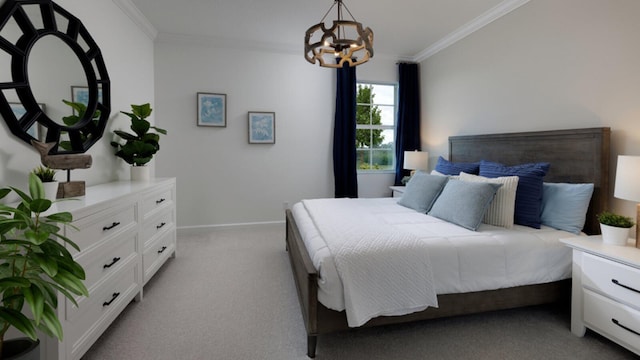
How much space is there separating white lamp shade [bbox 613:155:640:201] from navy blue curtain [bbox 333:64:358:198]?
121 inches

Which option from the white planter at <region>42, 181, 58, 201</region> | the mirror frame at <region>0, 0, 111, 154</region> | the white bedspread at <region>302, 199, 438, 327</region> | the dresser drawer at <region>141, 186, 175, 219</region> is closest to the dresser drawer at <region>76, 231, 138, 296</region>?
the dresser drawer at <region>141, 186, 175, 219</region>

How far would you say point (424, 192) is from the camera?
284 cm

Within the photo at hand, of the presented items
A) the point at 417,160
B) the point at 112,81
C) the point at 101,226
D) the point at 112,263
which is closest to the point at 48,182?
the point at 101,226

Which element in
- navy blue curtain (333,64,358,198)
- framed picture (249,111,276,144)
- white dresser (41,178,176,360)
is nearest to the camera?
white dresser (41,178,176,360)

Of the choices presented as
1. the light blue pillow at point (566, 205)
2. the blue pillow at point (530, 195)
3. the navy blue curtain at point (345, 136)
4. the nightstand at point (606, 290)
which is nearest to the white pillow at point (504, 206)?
the blue pillow at point (530, 195)

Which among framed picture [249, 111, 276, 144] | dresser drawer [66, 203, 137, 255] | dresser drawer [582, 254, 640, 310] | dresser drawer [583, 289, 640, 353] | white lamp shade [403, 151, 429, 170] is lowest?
dresser drawer [583, 289, 640, 353]

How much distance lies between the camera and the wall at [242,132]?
13.4ft

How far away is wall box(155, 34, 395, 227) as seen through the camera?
13.4 ft

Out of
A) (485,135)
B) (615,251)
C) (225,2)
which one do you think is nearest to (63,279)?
(615,251)

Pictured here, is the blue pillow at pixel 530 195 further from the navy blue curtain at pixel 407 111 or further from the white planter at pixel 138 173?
the white planter at pixel 138 173

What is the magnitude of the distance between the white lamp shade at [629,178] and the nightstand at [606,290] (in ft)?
1.11

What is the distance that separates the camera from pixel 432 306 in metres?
1.76

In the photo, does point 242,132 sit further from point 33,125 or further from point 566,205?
point 566,205

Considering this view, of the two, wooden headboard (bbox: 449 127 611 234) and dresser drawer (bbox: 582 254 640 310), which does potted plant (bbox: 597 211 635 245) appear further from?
wooden headboard (bbox: 449 127 611 234)
